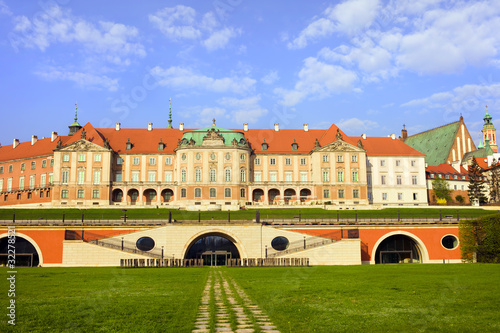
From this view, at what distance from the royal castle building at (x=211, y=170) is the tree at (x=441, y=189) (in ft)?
14.0

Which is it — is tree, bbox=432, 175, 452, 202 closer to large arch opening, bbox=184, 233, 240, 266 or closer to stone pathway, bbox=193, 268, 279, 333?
large arch opening, bbox=184, 233, 240, 266

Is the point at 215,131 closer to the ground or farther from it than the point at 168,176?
farther from it

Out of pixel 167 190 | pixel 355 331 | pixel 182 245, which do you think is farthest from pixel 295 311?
pixel 167 190

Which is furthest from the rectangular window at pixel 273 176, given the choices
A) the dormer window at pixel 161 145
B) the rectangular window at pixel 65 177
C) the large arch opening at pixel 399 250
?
the large arch opening at pixel 399 250

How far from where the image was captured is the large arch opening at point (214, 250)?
5359 cm

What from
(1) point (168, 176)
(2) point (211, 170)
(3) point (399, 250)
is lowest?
(3) point (399, 250)

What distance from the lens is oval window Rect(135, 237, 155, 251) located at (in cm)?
5067

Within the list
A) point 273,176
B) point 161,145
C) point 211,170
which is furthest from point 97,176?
point 273,176

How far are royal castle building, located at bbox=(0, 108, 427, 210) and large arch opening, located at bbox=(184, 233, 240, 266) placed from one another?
22702 millimetres

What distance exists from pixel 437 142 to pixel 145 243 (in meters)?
91.4

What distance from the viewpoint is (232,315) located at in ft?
49.7

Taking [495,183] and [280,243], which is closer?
[280,243]

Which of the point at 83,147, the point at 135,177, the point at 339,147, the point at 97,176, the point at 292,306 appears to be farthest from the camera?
the point at 135,177

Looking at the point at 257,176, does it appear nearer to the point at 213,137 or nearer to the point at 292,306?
the point at 213,137
